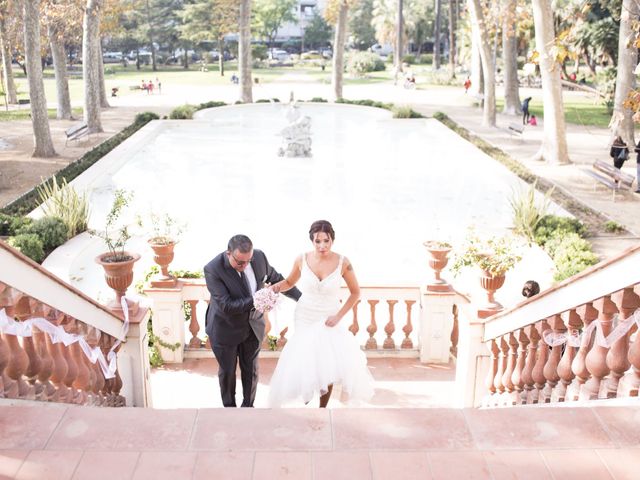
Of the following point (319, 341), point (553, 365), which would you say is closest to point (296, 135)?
point (319, 341)

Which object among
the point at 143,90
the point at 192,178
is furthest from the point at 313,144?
the point at 143,90

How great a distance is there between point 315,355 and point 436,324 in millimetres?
2465

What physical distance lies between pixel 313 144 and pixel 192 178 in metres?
6.41

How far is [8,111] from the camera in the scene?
30828mm

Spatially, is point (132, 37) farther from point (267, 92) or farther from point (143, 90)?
point (267, 92)

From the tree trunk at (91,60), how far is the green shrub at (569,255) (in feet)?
56.5

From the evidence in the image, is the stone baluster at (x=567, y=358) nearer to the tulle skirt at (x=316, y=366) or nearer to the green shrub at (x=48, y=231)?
the tulle skirt at (x=316, y=366)

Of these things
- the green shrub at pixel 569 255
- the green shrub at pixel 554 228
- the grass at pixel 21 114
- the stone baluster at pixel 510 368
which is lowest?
the green shrub at pixel 554 228

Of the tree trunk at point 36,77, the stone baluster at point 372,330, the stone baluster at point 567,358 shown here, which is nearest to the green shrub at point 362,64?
the tree trunk at point 36,77

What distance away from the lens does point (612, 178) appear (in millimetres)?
15430

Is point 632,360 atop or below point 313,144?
atop

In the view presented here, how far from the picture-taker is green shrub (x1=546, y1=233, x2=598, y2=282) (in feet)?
28.5

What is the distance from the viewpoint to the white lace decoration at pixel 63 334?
135 inches

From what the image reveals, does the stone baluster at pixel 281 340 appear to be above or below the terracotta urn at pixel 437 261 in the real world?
below
